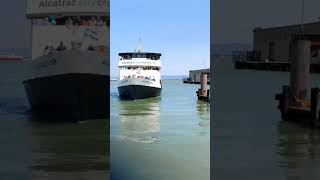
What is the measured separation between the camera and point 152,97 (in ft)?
155

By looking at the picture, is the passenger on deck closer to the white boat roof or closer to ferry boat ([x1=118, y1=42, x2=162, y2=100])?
the white boat roof

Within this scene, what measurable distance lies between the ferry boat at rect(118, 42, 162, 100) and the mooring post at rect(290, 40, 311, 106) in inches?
1049

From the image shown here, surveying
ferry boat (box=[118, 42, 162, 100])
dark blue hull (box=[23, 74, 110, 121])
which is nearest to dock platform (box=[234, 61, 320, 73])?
ferry boat (box=[118, 42, 162, 100])

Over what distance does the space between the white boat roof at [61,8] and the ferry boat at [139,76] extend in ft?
66.4

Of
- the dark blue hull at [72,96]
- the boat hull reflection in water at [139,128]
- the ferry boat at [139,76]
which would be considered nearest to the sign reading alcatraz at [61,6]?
the dark blue hull at [72,96]

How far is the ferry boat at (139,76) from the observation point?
148 ft

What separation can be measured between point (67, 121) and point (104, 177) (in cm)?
1268

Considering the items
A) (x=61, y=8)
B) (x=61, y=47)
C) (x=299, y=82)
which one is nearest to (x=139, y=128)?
(x=299, y=82)

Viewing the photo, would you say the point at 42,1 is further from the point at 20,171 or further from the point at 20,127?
the point at 20,171

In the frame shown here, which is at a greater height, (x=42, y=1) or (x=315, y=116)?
(x=42, y=1)

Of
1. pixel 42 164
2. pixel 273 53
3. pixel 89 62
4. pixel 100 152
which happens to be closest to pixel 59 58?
pixel 89 62

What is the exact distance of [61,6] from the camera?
23.1m

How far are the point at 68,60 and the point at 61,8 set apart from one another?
2.33m

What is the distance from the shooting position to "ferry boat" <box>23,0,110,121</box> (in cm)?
2168
